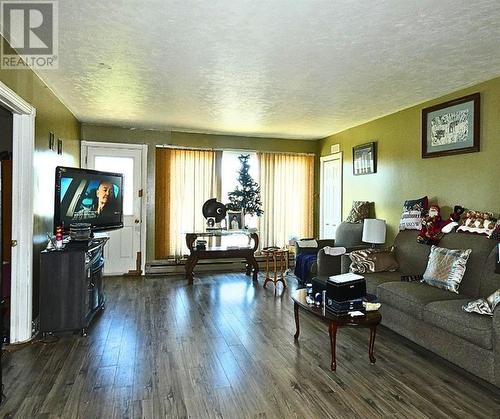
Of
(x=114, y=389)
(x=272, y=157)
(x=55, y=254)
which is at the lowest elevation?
(x=114, y=389)

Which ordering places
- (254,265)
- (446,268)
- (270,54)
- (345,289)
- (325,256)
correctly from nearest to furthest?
(345,289) < (270,54) < (446,268) < (325,256) < (254,265)

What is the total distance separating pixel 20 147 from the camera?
3266mm

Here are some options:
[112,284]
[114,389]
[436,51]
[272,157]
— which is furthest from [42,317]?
[272,157]

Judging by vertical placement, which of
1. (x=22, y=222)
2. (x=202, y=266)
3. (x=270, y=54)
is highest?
(x=270, y=54)

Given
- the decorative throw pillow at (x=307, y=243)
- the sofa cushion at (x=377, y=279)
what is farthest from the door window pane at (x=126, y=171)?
the sofa cushion at (x=377, y=279)

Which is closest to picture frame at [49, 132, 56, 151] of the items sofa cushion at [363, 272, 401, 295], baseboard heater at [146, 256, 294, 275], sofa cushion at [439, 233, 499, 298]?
baseboard heater at [146, 256, 294, 275]

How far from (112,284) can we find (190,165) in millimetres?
2405

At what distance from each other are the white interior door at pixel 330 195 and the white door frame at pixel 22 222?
4.80 m

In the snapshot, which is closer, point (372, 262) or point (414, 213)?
point (372, 262)

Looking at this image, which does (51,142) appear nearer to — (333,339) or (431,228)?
(333,339)

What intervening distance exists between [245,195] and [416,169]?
2.90 meters

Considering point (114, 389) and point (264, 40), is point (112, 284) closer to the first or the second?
point (114, 389)

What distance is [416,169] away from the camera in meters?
4.64

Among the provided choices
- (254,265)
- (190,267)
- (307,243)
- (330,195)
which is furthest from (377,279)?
(330,195)
